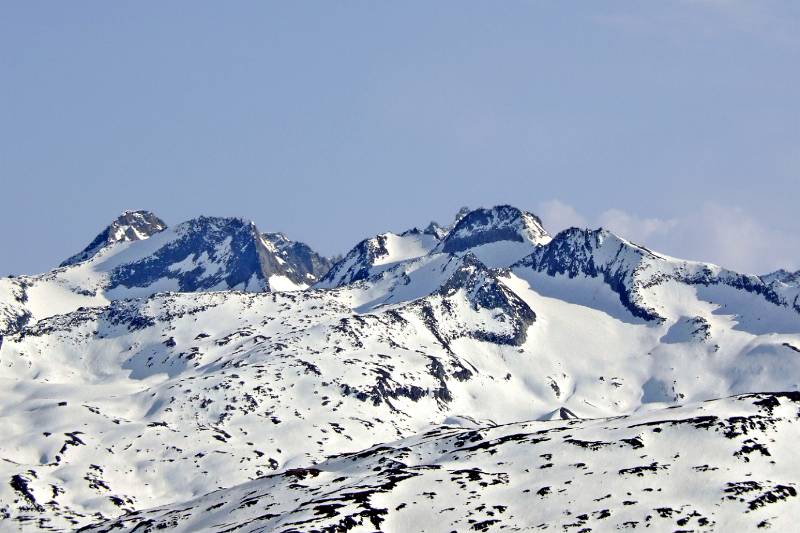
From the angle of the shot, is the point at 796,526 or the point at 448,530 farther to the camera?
the point at 448,530

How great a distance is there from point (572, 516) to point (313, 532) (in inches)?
1427

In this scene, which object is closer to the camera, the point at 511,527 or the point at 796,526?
the point at 796,526

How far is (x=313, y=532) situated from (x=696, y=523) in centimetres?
5270

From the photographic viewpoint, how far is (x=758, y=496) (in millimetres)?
194250

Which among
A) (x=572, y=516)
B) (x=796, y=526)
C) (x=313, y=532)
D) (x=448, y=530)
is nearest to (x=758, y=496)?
(x=796, y=526)

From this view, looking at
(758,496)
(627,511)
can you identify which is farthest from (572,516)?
(758,496)

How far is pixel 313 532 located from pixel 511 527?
2773 centimetres

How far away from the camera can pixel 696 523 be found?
187 metres

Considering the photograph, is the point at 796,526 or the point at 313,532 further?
the point at 313,532

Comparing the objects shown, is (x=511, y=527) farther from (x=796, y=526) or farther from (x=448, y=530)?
(x=796, y=526)

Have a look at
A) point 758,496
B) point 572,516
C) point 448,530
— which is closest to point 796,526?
point 758,496

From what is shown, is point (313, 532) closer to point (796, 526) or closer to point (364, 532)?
point (364, 532)

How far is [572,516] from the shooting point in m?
195

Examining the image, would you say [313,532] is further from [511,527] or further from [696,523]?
[696,523]
